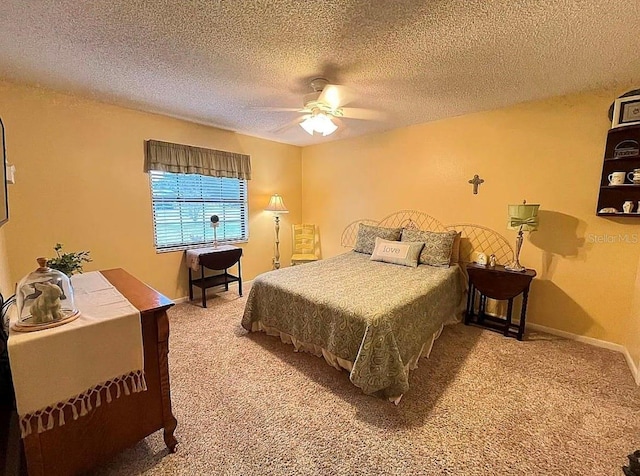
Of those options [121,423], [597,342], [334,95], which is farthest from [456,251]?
[121,423]

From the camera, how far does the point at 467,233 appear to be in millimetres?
3273

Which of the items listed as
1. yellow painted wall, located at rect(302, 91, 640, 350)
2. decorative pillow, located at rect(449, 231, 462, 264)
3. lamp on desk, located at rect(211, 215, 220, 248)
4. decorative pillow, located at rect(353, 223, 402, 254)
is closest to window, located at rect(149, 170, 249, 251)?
lamp on desk, located at rect(211, 215, 220, 248)

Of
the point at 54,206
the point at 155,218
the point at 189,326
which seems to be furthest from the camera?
the point at 155,218

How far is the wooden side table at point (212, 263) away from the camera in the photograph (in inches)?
135

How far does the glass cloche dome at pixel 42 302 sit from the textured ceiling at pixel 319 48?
4.65 feet

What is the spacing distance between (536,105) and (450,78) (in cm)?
120

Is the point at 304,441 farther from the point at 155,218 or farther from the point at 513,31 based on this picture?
the point at 155,218

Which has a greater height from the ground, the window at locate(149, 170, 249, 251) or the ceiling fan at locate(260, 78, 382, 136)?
the ceiling fan at locate(260, 78, 382, 136)

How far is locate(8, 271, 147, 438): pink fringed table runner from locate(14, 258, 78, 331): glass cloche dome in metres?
0.05

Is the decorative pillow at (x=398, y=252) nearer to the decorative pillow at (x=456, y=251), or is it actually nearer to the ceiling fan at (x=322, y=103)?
the decorative pillow at (x=456, y=251)

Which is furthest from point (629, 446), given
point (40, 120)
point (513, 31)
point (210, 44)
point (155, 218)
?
point (40, 120)

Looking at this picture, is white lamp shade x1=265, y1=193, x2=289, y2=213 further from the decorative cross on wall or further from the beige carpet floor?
the decorative cross on wall

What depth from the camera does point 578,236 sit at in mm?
2604

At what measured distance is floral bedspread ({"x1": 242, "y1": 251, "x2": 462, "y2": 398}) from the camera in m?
1.78
